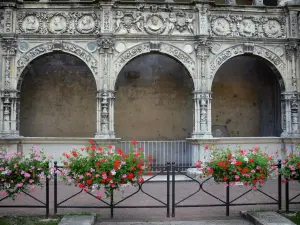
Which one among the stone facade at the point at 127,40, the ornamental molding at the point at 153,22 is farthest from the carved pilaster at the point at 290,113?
the ornamental molding at the point at 153,22

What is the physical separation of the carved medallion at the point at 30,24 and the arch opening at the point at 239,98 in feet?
25.6

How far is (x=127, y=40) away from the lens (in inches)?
478

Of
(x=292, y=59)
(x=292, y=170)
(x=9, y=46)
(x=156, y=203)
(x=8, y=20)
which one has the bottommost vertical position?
(x=156, y=203)

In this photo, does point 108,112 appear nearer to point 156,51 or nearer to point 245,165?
point 156,51

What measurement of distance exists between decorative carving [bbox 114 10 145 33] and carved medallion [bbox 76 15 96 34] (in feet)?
2.74

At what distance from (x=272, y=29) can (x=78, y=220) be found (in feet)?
32.5

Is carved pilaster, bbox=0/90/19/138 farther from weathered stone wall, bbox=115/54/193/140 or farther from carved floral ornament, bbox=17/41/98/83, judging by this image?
weathered stone wall, bbox=115/54/193/140

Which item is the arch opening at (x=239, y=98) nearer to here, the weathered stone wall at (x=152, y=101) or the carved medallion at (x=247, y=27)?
the weathered stone wall at (x=152, y=101)

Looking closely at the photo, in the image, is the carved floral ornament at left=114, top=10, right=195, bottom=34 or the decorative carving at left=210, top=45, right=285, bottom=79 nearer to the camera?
the carved floral ornament at left=114, top=10, right=195, bottom=34

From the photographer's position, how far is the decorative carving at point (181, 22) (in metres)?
12.3

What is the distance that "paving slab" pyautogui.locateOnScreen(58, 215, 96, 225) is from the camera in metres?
6.11

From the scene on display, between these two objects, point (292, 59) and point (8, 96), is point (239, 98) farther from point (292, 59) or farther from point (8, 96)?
point (8, 96)

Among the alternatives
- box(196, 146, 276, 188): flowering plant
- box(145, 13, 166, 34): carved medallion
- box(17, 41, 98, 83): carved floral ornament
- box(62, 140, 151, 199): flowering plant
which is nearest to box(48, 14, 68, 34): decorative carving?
box(17, 41, 98, 83): carved floral ornament

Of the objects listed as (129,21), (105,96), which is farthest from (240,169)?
(129,21)
